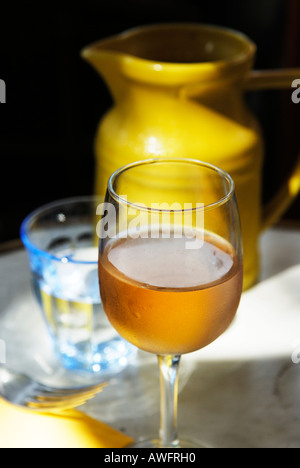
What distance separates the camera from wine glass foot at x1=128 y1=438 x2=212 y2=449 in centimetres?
61

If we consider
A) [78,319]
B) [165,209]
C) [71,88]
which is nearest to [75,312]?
[78,319]

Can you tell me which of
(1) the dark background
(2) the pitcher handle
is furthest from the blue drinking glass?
(1) the dark background

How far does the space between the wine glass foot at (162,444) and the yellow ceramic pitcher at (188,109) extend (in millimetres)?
252

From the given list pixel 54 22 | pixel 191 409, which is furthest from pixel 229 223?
pixel 54 22

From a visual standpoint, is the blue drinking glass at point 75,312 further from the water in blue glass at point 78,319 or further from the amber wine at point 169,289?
the amber wine at point 169,289

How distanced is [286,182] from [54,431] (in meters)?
0.42

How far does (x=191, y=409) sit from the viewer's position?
66 centimetres

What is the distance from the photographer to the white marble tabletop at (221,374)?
2.09ft

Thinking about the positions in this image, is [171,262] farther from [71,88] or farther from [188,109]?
[71,88]

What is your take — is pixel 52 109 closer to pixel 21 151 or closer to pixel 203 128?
pixel 21 151

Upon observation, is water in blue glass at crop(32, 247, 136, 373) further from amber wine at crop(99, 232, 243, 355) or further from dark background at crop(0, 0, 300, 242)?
dark background at crop(0, 0, 300, 242)

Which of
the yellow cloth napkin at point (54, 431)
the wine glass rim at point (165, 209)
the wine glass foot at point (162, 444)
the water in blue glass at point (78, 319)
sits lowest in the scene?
the wine glass foot at point (162, 444)

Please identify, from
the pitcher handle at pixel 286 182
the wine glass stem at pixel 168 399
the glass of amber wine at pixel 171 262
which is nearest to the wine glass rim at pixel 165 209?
the glass of amber wine at pixel 171 262

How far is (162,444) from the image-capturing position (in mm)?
614
